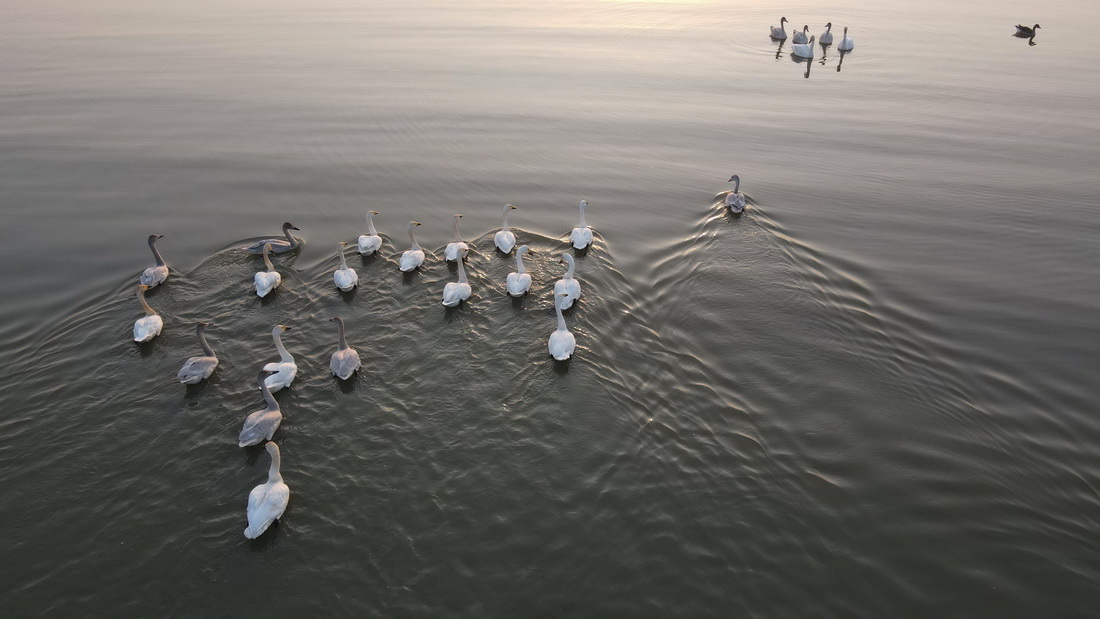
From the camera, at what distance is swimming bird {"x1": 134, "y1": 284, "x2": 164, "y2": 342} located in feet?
44.6

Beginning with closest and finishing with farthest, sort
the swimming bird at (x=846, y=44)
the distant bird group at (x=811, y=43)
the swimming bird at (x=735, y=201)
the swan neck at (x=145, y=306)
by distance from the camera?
the swan neck at (x=145, y=306) → the swimming bird at (x=735, y=201) → the distant bird group at (x=811, y=43) → the swimming bird at (x=846, y=44)

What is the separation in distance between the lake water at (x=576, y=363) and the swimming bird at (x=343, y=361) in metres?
0.48

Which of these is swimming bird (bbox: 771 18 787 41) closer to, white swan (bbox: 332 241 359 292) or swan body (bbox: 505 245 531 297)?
swan body (bbox: 505 245 531 297)

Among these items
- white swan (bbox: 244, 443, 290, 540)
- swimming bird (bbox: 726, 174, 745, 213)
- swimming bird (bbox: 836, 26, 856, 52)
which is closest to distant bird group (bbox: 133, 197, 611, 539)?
white swan (bbox: 244, 443, 290, 540)

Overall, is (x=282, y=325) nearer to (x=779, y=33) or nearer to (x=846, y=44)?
(x=846, y=44)

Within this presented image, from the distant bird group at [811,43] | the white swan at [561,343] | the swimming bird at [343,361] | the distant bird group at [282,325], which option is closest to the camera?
the distant bird group at [282,325]

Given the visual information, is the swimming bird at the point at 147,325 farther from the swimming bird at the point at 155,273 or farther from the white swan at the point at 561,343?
the white swan at the point at 561,343

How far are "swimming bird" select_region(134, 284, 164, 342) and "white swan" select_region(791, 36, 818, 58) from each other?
3516 centimetres

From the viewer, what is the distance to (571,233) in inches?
700

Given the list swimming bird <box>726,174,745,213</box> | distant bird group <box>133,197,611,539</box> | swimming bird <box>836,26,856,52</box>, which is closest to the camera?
distant bird group <box>133,197,611,539</box>

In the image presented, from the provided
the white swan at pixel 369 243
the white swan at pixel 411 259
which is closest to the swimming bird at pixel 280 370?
the white swan at pixel 411 259

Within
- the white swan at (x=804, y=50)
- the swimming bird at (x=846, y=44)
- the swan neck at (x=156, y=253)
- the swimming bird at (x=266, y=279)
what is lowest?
the swimming bird at (x=266, y=279)

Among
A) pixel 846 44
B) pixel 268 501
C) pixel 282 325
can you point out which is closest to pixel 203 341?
pixel 282 325

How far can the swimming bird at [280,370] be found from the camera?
488 inches
